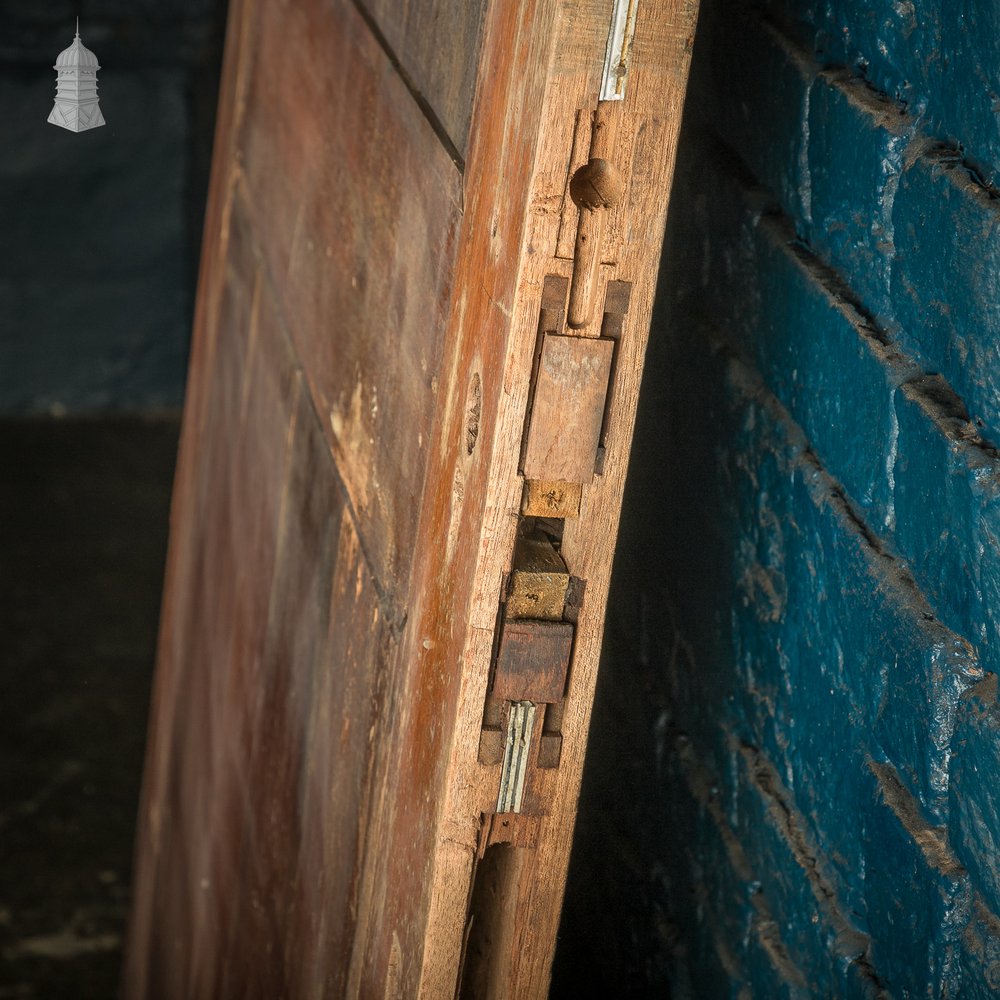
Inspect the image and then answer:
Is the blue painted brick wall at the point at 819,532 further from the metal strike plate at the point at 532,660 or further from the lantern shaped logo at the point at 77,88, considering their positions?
the lantern shaped logo at the point at 77,88

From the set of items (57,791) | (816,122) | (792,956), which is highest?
(816,122)

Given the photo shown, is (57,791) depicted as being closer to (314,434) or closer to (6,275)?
(6,275)

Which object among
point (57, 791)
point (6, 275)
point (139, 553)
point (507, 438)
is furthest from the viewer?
point (6, 275)

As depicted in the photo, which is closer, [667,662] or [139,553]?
[667,662]

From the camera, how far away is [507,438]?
81 centimetres

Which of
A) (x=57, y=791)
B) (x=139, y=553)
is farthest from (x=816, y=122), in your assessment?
(x=139, y=553)

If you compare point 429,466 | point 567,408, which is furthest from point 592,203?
point 429,466

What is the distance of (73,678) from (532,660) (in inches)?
135

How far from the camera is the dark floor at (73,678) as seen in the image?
335cm

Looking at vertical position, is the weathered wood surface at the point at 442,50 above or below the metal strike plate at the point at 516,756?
above

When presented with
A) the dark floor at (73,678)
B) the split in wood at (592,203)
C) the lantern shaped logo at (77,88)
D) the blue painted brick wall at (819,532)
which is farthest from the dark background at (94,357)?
the split in wood at (592,203)

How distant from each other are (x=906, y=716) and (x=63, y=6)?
455 centimetres

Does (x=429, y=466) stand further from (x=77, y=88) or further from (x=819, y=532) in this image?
(x=77, y=88)

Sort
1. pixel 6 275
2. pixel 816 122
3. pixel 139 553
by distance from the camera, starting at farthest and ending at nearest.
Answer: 1. pixel 6 275
2. pixel 139 553
3. pixel 816 122
